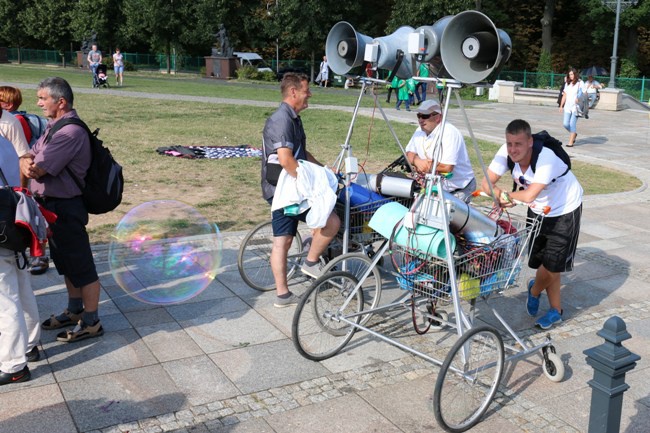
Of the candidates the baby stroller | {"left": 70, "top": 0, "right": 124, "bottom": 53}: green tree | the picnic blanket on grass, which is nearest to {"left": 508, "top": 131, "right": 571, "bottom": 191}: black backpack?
the picnic blanket on grass

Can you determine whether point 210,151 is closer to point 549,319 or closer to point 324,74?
point 549,319

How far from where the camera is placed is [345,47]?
6.02m

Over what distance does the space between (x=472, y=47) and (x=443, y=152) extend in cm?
177

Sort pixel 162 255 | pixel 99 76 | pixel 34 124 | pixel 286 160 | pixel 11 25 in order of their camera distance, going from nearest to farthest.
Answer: pixel 286 160, pixel 34 124, pixel 162 255, pixel 99 76, pixel 11 25

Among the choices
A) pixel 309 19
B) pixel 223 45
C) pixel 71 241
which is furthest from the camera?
pixel 223 45

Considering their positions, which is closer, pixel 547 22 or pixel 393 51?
pixel 393 51

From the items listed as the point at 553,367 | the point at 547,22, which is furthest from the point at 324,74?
the point at 553,367

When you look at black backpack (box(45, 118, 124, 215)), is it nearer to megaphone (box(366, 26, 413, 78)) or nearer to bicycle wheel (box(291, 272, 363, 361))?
bicycle wheel (box(291, 272, 363, 361))

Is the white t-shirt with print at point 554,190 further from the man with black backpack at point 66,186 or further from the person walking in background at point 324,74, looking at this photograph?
the person walking in background at point 324,74

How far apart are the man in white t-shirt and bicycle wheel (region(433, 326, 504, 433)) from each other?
1.10m

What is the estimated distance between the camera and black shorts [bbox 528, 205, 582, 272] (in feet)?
19.0

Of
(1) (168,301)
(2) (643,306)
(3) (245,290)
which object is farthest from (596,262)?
(1) (168,301)

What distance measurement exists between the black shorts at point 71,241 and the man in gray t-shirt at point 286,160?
1.55m

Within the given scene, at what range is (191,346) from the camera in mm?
5395
